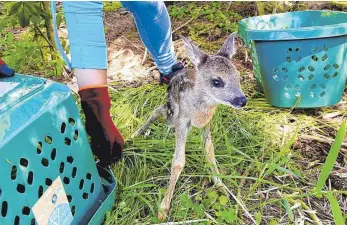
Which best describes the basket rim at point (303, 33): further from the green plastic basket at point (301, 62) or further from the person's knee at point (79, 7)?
the person's knee at point (79, 7)

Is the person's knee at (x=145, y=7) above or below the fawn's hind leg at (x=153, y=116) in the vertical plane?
above

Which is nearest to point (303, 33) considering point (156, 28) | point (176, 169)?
point (156, 28)

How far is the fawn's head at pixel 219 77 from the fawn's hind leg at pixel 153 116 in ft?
1.38

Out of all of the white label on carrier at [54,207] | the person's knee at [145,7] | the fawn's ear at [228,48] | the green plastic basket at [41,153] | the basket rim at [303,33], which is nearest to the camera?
the green plastic basket at [41,153]

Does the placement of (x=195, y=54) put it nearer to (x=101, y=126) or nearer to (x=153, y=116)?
(x=101, y=126)

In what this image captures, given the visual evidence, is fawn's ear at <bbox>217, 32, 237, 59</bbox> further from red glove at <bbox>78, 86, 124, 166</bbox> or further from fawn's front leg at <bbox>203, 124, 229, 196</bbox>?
red glove at <bbox>78, 86, 124, 166</bbox>

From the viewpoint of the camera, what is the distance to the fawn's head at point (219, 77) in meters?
1.70

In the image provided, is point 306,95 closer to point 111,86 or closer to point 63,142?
point 111,86

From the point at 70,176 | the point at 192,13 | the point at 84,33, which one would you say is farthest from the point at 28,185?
the point at 192,13

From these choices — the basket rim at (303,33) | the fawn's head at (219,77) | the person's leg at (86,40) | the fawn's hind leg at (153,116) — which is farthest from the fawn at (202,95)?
the basket rim at (303,33)

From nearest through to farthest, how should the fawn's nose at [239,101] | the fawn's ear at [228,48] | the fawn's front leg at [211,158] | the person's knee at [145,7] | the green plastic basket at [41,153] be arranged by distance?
the green plastic basket at [41,153] → the fawn's nose at [239,101] → the fawn's ear at [228,48] → the fawn's front leg at [211,158] → the person's knee at [145,7]

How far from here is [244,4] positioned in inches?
158

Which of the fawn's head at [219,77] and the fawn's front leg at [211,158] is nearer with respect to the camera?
the fawn's head at [219,77]

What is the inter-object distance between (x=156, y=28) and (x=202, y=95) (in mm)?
637
